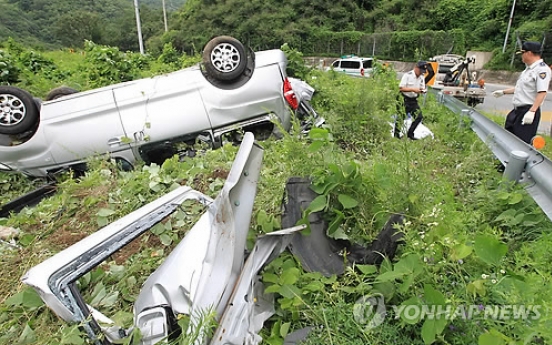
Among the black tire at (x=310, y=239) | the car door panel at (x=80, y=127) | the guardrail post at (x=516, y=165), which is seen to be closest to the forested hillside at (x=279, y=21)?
the car door panel at (x=80, y=127)

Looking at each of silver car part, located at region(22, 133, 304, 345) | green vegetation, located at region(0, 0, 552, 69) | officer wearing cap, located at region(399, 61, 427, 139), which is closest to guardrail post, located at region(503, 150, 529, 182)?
silver car part, located at region(22, 133, 304, 345)

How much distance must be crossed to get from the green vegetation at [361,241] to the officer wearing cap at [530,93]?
1725mm

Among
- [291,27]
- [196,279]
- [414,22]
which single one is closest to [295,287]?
[196,279]

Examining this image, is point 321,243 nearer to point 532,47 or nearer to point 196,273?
point 196,273

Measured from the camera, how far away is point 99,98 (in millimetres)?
4426

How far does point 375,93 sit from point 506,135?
2.65m

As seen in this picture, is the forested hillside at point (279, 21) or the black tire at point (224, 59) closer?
the black tire at point (224, 59)

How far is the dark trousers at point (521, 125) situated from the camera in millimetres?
4362

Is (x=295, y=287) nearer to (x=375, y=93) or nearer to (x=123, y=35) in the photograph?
(x=375, y=93)

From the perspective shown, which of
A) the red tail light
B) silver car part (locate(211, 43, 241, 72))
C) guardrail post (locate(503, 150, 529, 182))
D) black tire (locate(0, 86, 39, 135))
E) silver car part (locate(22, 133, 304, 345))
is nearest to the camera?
silver car part (locate(22, 133, 304, 345))

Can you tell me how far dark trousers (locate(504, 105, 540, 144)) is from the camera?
14.3 feet

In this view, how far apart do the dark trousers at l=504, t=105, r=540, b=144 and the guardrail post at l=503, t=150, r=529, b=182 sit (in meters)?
2.56

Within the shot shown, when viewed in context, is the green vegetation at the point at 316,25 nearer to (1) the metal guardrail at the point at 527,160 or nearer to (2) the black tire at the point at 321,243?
(1) the metal guardrail at the point at 527,160

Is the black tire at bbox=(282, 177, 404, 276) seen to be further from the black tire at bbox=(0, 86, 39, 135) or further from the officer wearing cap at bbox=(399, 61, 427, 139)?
the officer wearing cap at bbox=(399, 61, 427, 139)
